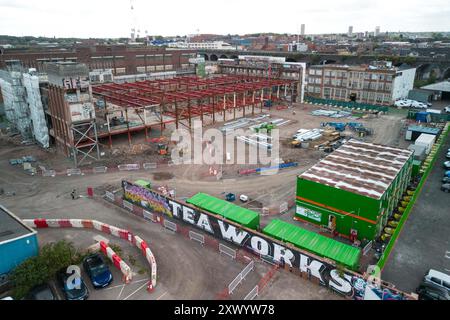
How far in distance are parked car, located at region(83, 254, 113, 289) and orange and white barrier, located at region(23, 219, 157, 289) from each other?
1.02 metres

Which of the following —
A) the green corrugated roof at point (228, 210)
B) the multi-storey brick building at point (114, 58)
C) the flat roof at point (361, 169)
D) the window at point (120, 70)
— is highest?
the multi-storey brick building at point (114, 58)

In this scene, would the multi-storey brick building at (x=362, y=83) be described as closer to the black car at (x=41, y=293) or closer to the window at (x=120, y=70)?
the window at (x=120, y=70)


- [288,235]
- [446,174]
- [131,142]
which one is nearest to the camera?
[288,235]

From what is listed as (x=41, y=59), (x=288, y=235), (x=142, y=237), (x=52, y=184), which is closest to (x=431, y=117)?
(x=288, y=235)

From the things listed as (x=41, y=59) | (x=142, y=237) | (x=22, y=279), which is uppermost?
(x=41, y=59)

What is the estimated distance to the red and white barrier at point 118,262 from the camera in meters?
22.2

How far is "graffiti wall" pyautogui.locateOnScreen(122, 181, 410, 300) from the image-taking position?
20.1m

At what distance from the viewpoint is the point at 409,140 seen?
176 feet

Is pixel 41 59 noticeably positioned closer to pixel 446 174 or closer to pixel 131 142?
pixel 131 142

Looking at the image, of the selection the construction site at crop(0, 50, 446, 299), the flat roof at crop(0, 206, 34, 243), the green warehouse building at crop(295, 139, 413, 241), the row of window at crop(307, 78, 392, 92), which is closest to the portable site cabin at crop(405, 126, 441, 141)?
the construction site at crop(0, 50, 446, 299)

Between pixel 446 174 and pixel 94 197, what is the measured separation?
3984 centimetres

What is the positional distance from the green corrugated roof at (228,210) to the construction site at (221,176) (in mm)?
122

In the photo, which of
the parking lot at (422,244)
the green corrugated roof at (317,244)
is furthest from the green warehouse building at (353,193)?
the green corrugated roof at (317,244)

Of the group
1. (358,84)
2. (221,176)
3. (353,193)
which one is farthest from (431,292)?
(358,84)
